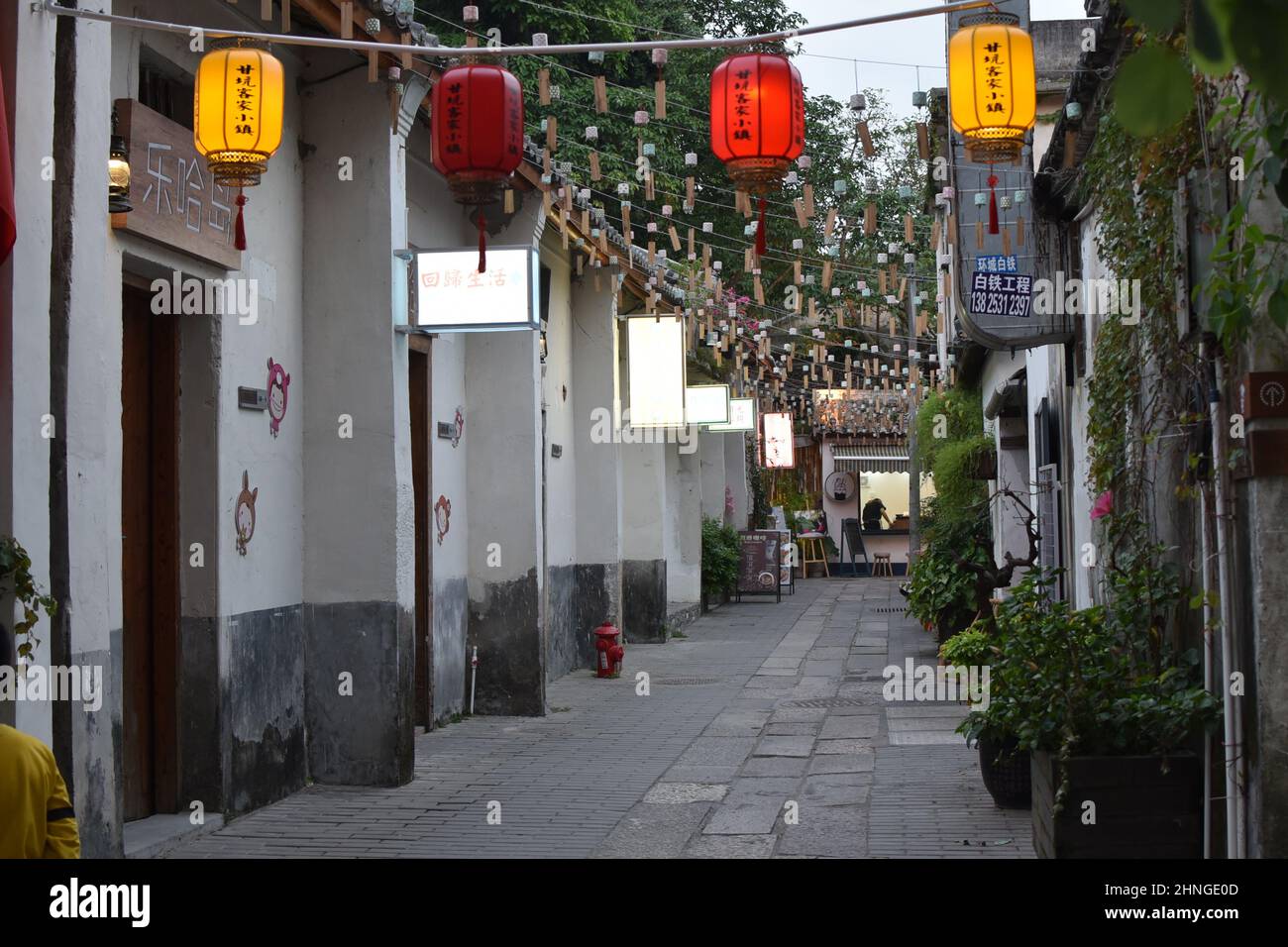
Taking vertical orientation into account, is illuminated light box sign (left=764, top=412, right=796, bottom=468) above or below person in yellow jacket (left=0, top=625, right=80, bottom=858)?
above

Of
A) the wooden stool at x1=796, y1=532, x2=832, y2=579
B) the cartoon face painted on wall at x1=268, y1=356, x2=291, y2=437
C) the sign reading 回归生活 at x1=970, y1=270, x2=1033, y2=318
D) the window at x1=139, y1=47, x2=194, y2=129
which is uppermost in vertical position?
the window at x1=139, y1=47, x2=194, y2=129

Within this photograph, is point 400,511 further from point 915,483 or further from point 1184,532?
point 915,483

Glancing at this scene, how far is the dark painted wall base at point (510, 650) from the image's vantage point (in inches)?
520

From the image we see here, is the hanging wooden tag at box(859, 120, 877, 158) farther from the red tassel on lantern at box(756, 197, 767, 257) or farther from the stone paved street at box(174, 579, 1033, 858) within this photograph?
the stone paved street at box(174, 579, 1033, 858)


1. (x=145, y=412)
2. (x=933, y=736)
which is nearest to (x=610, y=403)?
(x=933, y=736)

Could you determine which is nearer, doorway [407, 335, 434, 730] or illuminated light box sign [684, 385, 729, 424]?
doorway [407, 335, 434, 730]

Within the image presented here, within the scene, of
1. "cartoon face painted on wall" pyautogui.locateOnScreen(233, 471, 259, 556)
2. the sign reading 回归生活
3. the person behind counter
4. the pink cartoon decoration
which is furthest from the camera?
the person behind counter

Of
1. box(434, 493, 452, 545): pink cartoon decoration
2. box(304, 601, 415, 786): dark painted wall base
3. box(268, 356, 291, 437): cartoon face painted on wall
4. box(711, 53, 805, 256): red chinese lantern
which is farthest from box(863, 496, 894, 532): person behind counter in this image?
box(711, 53, 805, 256): red chinese lantern

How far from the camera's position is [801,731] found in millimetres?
12117

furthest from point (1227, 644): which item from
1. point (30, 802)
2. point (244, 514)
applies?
point (244, 514)

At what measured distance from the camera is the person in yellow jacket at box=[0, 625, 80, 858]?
3.74 metres

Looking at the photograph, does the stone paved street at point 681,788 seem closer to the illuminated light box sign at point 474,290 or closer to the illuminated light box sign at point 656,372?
the illuminated light box sign at point 474,290

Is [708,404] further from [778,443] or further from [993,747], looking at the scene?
[993,747]

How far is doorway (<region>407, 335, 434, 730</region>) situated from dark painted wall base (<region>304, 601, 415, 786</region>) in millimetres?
2284
